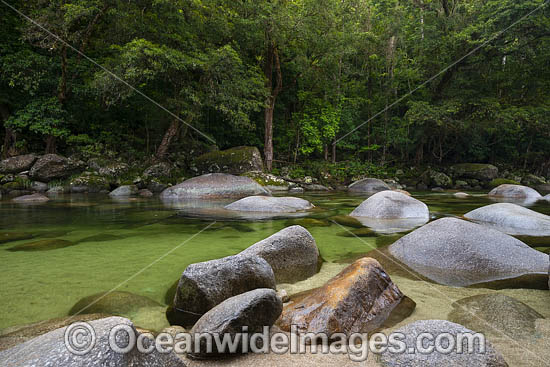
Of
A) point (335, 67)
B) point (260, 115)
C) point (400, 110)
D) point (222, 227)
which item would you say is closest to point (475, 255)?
point (222, 227)

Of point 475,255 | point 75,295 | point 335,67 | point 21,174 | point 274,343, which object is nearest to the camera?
point 274,343

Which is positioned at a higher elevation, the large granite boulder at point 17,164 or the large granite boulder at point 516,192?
the large granite boulder at point 17,164

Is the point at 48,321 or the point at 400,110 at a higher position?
the point at 400,110

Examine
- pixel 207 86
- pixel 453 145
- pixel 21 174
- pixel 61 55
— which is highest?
pixel 61 55

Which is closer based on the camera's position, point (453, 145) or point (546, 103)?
point (546, 103)

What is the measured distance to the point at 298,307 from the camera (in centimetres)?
212

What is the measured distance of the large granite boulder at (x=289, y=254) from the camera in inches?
119

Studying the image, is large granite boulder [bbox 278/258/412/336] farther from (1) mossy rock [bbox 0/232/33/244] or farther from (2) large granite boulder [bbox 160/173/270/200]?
(2) large granite boulder [bbox 160/173/270/200]

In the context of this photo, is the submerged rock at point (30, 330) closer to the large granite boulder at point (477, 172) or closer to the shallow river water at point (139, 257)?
the shallow river water at point (139, 257)

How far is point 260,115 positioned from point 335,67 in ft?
18.0

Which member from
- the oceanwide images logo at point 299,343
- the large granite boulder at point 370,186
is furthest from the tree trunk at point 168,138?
the oceanwide images logo at point 299,343

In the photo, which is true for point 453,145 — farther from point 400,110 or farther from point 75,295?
point 75,295

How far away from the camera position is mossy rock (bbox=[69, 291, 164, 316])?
2.25 m

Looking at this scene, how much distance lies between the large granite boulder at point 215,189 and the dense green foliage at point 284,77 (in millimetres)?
3483
